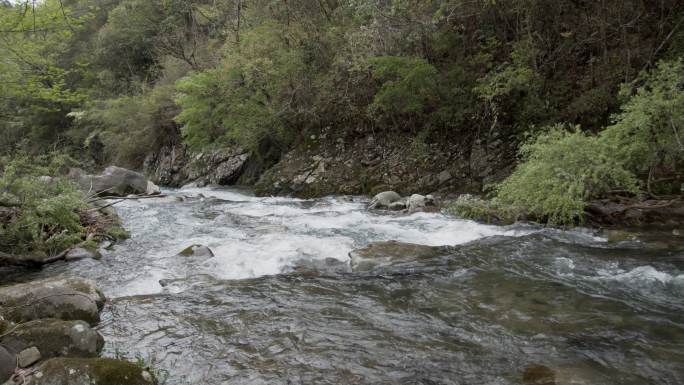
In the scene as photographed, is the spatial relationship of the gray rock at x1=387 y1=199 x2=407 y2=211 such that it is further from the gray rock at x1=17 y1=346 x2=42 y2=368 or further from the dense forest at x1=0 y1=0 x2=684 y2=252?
the gray rock at x1=17 y1=346 x2=42 y2=368

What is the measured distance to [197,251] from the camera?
28.7 ft

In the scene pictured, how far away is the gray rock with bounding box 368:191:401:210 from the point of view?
13.5 metres

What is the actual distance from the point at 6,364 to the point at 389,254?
18.5ft

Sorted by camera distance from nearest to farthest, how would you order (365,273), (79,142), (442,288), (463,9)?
(442,288) < (365,273) < (463,9) < (79,142)

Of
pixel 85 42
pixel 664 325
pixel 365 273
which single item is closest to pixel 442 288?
pixel 365 273

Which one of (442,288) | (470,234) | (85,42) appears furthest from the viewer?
(85,42)

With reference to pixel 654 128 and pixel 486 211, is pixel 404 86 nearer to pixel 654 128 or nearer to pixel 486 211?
pixel 486 211

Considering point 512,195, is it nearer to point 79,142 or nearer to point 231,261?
point 231,261

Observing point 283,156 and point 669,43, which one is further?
point 283,156

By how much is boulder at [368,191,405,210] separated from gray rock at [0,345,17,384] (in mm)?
10230

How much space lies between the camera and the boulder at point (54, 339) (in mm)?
4438

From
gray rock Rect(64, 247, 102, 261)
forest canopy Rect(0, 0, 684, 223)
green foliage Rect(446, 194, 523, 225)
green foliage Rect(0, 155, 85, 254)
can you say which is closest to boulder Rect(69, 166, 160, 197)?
forest canopy Rect(0, 0, 684, 223)

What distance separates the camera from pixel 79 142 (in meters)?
35.2

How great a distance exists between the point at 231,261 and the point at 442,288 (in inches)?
154
